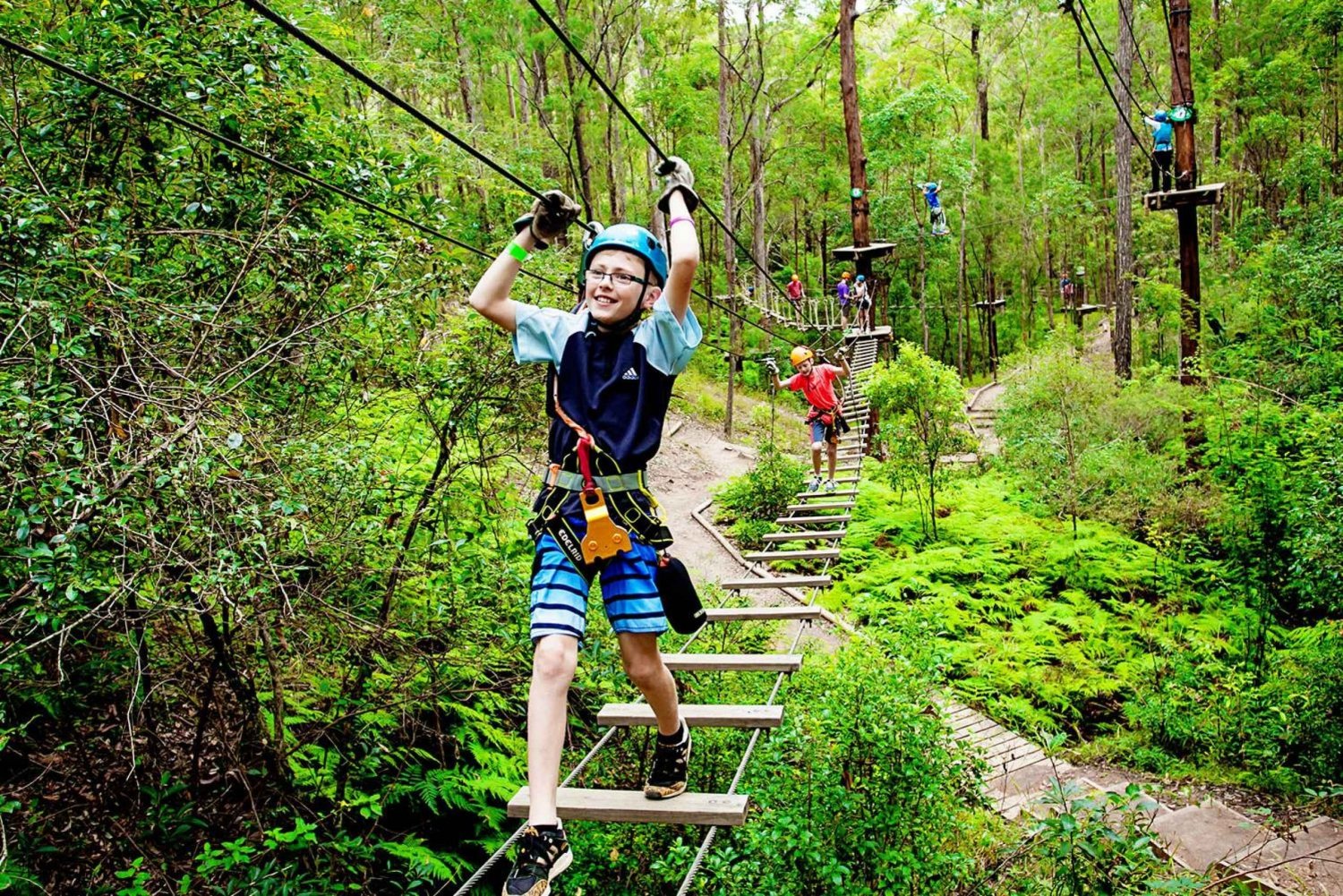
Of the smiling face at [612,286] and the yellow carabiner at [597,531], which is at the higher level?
the smiling face at [612,286]

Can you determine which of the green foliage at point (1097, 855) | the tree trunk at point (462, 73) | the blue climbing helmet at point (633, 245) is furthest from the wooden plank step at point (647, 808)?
the tree trunk at point (462, 73)

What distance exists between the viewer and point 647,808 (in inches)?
108

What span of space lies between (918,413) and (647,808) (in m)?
9.52

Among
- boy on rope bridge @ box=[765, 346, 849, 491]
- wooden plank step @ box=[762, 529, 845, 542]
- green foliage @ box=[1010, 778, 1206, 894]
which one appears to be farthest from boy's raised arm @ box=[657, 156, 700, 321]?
boy on rope bridge @ box=[765, 346, 849, 491]

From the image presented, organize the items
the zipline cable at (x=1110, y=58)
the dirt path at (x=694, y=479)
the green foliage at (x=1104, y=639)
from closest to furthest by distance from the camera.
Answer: the green foliage at (x=1104, y=639), the zipline cable at (x=1110, y=58), the dirt path at (x=694, y=479)

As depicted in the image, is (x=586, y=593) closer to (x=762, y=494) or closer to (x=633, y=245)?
(x=633, y=245)

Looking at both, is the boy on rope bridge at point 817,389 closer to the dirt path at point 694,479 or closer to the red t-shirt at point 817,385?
the red t-shirt at point 817,385

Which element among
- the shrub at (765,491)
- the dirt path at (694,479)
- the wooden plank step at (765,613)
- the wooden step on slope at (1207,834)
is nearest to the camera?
the wooden step on slope at (1207,834)

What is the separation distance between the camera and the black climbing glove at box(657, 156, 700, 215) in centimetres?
269

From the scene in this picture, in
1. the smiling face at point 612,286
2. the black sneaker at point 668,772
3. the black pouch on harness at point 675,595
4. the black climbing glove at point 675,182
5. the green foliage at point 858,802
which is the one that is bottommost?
the green foliage at point 858,802

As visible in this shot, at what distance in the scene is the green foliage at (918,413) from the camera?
1129 cm

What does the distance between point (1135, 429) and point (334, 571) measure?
42.6ft

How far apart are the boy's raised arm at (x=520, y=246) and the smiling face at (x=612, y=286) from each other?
0.17 meters

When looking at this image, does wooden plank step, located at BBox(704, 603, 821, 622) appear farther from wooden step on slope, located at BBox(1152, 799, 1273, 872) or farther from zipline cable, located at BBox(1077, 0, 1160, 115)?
zipline cable, located at BBox(1077, 0, 1160, 115)
